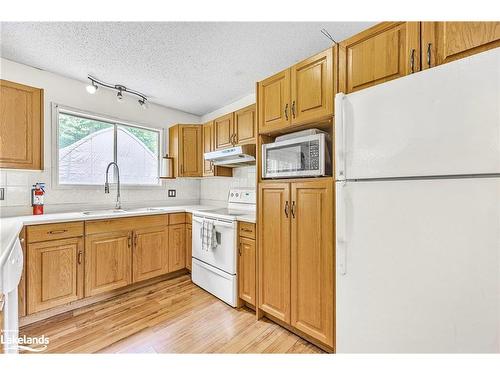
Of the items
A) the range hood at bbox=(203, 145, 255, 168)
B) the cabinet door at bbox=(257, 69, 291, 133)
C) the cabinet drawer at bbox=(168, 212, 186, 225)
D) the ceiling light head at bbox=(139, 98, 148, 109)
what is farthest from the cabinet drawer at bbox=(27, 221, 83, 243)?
the cabinet door at bbox=(257, 69, 291, 133)

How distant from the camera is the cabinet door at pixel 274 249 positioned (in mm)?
1700

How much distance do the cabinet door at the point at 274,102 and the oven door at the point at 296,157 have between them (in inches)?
6.9

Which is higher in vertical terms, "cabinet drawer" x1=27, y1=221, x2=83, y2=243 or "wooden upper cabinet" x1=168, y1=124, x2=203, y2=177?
"wooden upper cabinet" x1=168, y1=124, x2=203, y2=177

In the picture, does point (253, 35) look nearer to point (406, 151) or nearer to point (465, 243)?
point (406, 151)

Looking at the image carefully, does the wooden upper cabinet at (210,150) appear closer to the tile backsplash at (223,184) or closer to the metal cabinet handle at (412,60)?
the tile backsplash at (223,184)

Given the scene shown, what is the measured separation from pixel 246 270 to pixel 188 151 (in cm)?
194

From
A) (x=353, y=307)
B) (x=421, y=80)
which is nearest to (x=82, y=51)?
(x=421, y=80)

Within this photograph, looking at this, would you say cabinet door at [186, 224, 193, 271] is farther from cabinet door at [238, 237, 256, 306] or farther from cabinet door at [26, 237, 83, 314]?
cabinet door at [26, 237, 83, 314]

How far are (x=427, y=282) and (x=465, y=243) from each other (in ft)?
0.71

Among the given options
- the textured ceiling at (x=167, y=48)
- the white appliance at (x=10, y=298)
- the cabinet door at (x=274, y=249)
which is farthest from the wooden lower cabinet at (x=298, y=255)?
the white appliance at (x=10, y=298)

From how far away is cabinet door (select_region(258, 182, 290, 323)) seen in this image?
1.70 m

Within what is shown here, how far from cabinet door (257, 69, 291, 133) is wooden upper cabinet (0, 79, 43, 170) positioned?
2018mm

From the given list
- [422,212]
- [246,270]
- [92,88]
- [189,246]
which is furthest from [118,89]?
[422,212]

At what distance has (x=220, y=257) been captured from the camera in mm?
2240
